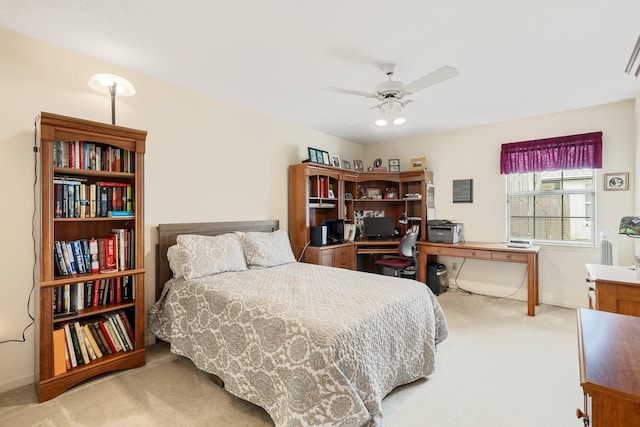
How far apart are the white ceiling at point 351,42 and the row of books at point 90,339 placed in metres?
2.12

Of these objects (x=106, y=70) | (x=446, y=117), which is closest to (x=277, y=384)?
(x=106, y=70)

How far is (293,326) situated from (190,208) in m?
1.96

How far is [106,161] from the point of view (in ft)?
7.76

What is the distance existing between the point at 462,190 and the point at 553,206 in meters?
1.14

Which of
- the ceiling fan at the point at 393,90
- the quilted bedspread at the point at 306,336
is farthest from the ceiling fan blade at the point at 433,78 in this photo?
the quilted bedspread at the point at 306,336

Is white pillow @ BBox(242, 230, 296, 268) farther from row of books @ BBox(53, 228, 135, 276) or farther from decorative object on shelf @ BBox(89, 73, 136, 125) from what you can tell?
decorative object on shelf @ BBox(89, 73, 136, 125)

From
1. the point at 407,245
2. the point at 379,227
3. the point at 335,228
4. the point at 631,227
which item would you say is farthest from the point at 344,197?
the point at 631,227

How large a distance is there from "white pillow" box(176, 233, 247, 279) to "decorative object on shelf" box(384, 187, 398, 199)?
2938 mm

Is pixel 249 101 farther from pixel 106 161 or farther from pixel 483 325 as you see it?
pixel 483 325

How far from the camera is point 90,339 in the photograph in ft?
7.25

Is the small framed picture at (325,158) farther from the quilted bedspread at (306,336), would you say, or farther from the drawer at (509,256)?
the drawer at (509,256)

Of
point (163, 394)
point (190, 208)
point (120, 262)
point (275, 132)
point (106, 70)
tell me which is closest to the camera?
point (163, 394)

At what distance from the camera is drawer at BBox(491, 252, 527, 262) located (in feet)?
11.7

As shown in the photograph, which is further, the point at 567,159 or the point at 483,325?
the point at 567,159
